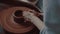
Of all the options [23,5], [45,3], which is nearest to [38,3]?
[23,5]

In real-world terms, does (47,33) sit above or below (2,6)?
above

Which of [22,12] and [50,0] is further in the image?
[22,12]

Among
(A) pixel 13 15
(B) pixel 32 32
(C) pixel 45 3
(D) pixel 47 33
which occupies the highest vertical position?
(C) pixel 45 3

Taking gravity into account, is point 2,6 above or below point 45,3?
below

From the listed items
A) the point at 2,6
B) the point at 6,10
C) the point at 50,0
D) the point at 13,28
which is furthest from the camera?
the point at 2,6

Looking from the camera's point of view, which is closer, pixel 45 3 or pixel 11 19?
pixel 45 3

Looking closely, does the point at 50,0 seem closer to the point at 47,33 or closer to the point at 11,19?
the point at 47,33

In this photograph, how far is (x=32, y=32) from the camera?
1.31 m

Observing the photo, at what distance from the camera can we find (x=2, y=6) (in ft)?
5.06

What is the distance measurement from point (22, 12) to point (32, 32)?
0.18 meters

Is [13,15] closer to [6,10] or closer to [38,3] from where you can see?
[6,10]

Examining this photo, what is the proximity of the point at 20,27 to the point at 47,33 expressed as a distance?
0.65m

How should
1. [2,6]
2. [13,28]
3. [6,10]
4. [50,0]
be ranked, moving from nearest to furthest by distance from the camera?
[50,0] → [13,28] → [6,10] → [2,6]

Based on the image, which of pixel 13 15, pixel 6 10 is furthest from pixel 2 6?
pixel 13 15
